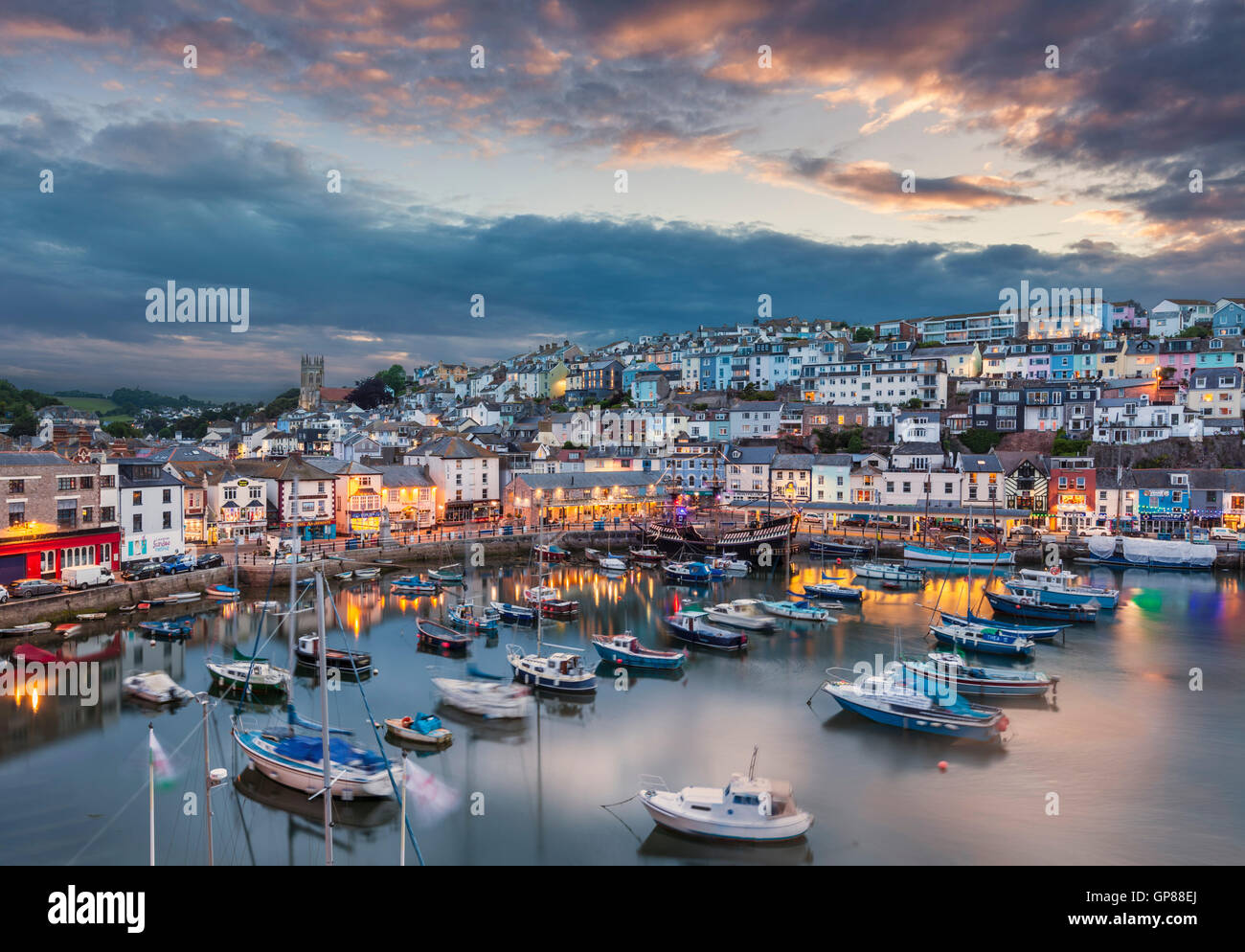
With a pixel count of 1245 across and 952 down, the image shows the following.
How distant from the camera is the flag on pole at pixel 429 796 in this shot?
11648mm

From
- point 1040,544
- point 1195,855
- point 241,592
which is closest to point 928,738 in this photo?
point 1195,855

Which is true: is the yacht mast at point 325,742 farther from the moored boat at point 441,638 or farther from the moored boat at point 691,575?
the moored boat at point 691,575

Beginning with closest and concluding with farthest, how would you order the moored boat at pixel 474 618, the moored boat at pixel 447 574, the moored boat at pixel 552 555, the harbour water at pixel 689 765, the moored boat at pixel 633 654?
the harbour water at pixel 689 765 → the moored boat at pixel 633 654 → the moored boat at pixel 474 618 → the moored boat at pixel 447 574 → the moored boat at pixel 552 555

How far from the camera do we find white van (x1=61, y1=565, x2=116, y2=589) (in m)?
23.4

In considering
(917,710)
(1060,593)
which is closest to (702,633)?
(917,710)

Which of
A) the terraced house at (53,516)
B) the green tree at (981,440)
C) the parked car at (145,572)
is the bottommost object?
the parked car at (145,572)

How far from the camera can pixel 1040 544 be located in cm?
3616

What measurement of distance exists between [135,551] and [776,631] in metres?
21.9

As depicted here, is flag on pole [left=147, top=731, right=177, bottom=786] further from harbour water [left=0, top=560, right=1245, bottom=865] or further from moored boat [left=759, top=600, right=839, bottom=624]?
moored boat [left=759, top=600, right=839, bottom=624]

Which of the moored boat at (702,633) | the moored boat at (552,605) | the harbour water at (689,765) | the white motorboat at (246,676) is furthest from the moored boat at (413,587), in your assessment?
the white motorboat at (246,676)

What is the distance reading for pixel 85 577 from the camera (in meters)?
23.6

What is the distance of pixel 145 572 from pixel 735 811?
22.9 m

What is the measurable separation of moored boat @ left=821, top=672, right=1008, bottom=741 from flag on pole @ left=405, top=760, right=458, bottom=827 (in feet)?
26.6

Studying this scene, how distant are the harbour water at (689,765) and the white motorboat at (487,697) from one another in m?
0.36
